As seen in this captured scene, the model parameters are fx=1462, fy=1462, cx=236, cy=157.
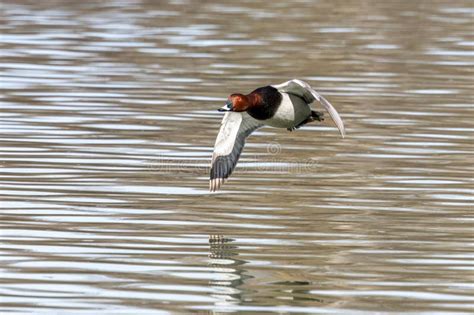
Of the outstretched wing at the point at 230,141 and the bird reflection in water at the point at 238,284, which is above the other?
the bird reflection in water at the point at 238,284

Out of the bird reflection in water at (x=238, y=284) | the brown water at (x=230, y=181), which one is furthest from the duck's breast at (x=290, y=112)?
the bird reflection in water at (x=238, y=284)

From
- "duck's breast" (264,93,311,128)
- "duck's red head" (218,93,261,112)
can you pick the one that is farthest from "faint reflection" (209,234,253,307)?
"duck's breast" (264,93,311,128)

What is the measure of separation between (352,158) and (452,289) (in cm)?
527

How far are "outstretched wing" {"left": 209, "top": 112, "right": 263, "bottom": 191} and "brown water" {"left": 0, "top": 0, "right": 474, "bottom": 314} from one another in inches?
9.6

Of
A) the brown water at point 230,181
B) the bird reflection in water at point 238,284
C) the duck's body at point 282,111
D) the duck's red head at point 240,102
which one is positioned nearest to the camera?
the bird reflection in water at point 238,284

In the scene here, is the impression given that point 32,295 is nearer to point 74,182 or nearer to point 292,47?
point 74,182

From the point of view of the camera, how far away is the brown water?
9.41m

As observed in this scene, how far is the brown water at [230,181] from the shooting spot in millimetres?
9406

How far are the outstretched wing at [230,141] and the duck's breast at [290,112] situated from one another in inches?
17.7

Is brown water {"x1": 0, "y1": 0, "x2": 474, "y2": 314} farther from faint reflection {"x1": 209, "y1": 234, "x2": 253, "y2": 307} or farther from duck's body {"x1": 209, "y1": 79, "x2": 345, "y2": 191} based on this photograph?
duck's body {"x1": 209, "y1": 79, "x2": 345, "y2": 191}

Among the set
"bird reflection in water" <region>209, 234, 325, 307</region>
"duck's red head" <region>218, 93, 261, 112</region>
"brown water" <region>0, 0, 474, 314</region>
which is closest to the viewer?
"bird reflection in water" <region>209, 234, 325, 307</region>

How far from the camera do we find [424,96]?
1886 cm

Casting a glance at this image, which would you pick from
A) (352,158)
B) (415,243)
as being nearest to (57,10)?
(352,158)

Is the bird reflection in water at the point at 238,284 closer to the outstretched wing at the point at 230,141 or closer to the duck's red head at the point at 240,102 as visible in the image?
the duck's red head at the point at 240,102
